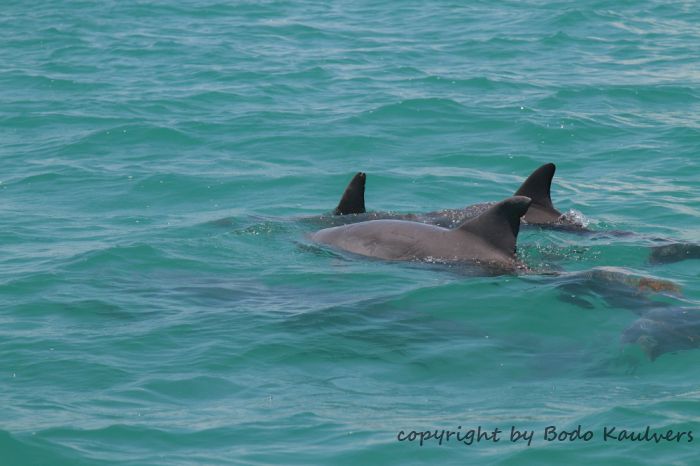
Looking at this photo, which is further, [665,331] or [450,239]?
[450,239]

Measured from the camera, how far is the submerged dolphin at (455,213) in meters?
14.0

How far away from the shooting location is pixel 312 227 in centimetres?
1412

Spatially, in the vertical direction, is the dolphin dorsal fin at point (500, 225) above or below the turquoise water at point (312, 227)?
above

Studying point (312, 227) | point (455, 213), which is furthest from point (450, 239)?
point (312, 227)

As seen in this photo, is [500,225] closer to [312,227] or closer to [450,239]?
[450,239]

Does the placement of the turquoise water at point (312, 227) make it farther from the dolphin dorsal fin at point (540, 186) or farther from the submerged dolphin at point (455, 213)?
the dolphin dorsal fin at point (540, 186)

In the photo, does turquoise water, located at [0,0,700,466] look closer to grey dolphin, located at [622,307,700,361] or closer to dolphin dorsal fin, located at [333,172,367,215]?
grey dolphin, located at [622,307,700,361]

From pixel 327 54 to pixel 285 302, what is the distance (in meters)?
15.8

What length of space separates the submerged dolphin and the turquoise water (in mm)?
337

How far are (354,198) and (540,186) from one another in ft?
7.58

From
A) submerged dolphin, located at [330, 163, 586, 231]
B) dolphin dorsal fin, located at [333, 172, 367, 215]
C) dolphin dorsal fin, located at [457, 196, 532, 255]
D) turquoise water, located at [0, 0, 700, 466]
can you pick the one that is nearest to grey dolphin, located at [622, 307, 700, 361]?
turquoise water, located at [0, 0, 700, 466]

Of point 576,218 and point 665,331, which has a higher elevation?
point 665,331

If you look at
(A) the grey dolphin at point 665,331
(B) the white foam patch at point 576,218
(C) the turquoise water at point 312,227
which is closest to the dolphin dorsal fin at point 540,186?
(B) the white foam patch at point 576,218

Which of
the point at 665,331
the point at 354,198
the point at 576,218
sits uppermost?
the point at 665,331
